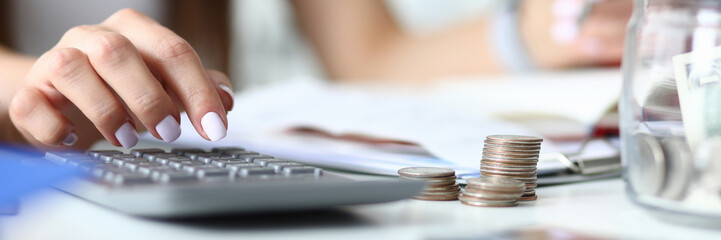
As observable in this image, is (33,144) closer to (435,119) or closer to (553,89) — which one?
(435,119)

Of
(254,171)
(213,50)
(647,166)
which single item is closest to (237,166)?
(254,171)

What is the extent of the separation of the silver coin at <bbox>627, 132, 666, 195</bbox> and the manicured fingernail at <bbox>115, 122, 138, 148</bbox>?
0.33 m

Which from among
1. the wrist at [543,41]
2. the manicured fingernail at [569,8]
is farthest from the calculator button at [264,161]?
the wrist at [543,41]

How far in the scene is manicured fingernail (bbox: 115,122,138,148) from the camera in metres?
0.46

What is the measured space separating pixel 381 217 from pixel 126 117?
21 centimetres

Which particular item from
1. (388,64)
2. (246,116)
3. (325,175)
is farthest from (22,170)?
(388,64)

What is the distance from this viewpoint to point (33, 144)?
1.80 feet

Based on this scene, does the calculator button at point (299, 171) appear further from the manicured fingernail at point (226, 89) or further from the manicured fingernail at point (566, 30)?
the manicured fingernail at point (566, 30)

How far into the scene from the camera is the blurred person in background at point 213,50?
462mm

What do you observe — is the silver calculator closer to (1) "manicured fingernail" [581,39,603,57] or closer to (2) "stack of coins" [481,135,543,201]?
(2) "stack of coins" [481,135,543,201]

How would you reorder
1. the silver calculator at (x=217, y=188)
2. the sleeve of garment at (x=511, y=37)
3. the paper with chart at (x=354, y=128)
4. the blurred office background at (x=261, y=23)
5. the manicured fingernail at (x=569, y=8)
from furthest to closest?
the blurred office background at (x=261, y=23) < the sleeve of garment at (x=511, y=37) < the manicured fingernail at (x=569, y=8) < the paper with chart at (x=354, y=128) < the silver calculator at (x=217, y=188)

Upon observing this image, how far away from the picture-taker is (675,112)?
0.35 meters

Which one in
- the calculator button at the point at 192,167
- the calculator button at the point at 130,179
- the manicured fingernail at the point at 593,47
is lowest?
the calculator button at the point at 130,179

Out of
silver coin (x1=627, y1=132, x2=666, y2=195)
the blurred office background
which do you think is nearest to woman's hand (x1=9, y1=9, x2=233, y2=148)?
silver coin (x1=627, y1=132, x2=666, y2=195)
